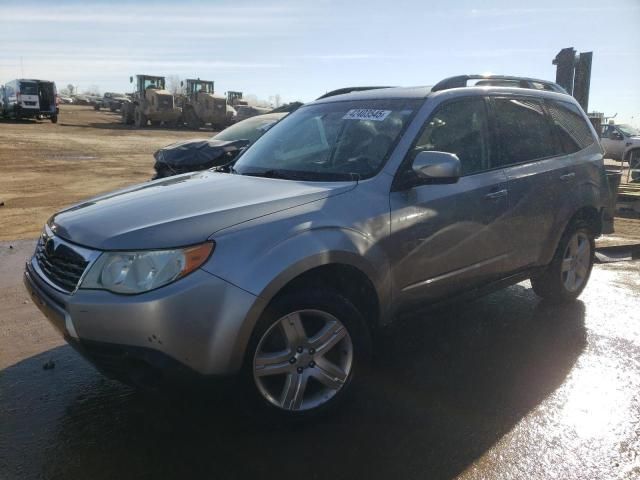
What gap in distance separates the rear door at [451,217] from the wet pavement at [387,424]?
584mm

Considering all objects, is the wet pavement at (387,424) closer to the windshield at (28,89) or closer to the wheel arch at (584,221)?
the wheel arch at (584,221)

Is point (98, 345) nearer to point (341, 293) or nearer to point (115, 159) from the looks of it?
point (341, 293)

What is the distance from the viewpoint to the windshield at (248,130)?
32.6ft

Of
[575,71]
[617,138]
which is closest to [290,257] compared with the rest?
[575,71]

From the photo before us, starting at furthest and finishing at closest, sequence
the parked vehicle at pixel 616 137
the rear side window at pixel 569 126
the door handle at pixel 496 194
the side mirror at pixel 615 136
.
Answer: the side mirror at pixel 615 136, the parked vehicle at pixel 616 137, the rear side window at pixel 569 126, the door handle at pixel 496 194

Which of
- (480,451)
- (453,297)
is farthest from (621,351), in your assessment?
(480,451)

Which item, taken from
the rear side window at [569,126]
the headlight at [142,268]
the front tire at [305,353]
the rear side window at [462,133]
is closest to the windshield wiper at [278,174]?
the rear side window at [462,133]

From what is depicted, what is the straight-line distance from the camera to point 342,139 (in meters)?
3.79

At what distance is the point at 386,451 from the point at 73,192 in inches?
405

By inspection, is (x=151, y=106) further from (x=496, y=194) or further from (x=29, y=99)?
(x=496, y=194)

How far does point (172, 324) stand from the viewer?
2.49m

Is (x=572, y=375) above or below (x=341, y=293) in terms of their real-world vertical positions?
below

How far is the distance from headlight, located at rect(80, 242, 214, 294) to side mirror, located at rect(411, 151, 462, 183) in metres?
1.32

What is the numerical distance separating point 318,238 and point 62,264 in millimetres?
1285
